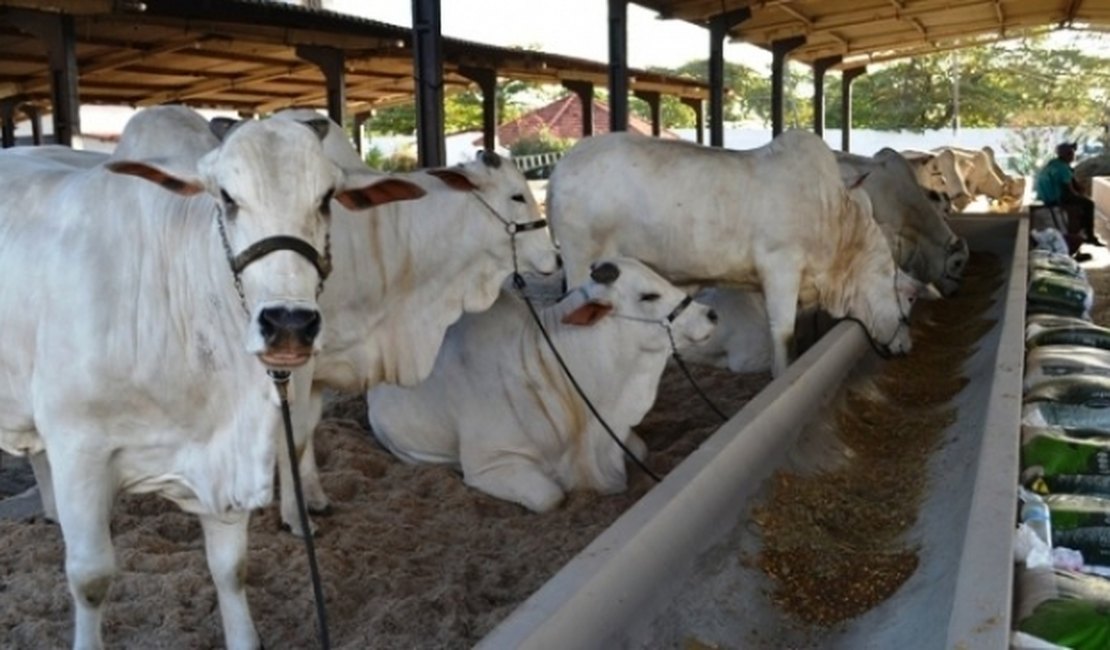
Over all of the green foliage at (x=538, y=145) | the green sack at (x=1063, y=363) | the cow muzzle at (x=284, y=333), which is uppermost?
the green foliage at (x=538, y=145)

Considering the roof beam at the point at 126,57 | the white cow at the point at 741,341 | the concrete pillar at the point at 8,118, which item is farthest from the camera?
the concrete pillar at the point at 8,118

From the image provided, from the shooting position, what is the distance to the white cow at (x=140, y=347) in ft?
9.68

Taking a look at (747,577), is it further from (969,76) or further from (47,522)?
(969,76)

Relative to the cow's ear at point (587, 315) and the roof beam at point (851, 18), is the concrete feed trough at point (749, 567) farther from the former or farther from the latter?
the roof beam at point (851, 18)

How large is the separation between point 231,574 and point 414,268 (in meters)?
1.67

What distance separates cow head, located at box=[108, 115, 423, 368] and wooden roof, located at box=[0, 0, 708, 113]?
15.6 ft

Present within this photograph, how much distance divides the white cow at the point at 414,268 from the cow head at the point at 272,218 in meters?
1.44

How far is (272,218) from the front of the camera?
105 inches

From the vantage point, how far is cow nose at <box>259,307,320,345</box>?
252 cm

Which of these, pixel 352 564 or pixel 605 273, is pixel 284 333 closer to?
pixel 352 564

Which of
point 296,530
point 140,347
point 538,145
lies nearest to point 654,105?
point 538,145

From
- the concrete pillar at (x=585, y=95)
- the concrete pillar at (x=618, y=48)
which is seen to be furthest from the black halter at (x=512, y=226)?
the concrete pillar at (x=585, y=95)

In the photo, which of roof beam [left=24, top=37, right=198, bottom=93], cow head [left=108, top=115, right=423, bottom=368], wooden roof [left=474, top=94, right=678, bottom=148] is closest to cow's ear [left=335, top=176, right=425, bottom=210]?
cow head [left=108, top=115, right=423, bottom=368]

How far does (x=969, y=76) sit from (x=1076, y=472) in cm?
4899
